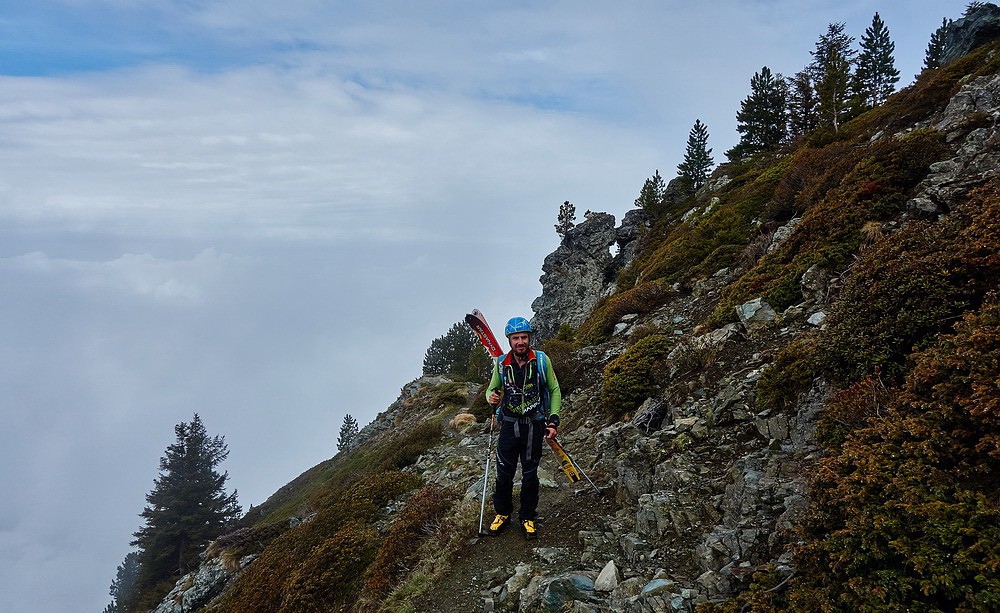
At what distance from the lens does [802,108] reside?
3944cm

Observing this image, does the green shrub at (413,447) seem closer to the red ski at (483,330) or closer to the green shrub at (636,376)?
the green shrub at (636,376)

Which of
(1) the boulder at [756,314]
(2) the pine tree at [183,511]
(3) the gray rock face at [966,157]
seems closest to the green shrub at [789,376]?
(1) the boulder at [756,314]

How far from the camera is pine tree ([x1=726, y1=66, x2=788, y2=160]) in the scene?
40719 mm

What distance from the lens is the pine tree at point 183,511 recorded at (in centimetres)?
3002

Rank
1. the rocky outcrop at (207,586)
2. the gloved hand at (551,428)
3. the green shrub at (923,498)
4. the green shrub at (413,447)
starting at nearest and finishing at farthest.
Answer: the green shrub at (923,498) < the gloved hand at (551,428) < the rocky outcrop at (207,586) < the green shrub at (413,447)

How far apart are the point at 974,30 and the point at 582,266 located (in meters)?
34.1

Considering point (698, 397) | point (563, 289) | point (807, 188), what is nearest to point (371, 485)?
point (698, 397)

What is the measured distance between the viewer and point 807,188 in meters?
Result: 14.1

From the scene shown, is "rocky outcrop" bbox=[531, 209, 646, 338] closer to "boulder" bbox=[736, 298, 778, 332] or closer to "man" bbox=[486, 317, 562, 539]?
"boulder" bbox=[736, 298, 778, 332]

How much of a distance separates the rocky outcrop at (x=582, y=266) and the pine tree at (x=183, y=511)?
1290 inches

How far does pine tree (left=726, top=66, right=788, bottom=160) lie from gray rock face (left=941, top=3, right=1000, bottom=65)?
36.3 ft

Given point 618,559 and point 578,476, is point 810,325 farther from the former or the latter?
point 618,559

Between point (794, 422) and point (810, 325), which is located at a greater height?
point (810, 325)

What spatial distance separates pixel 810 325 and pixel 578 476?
204 inches
